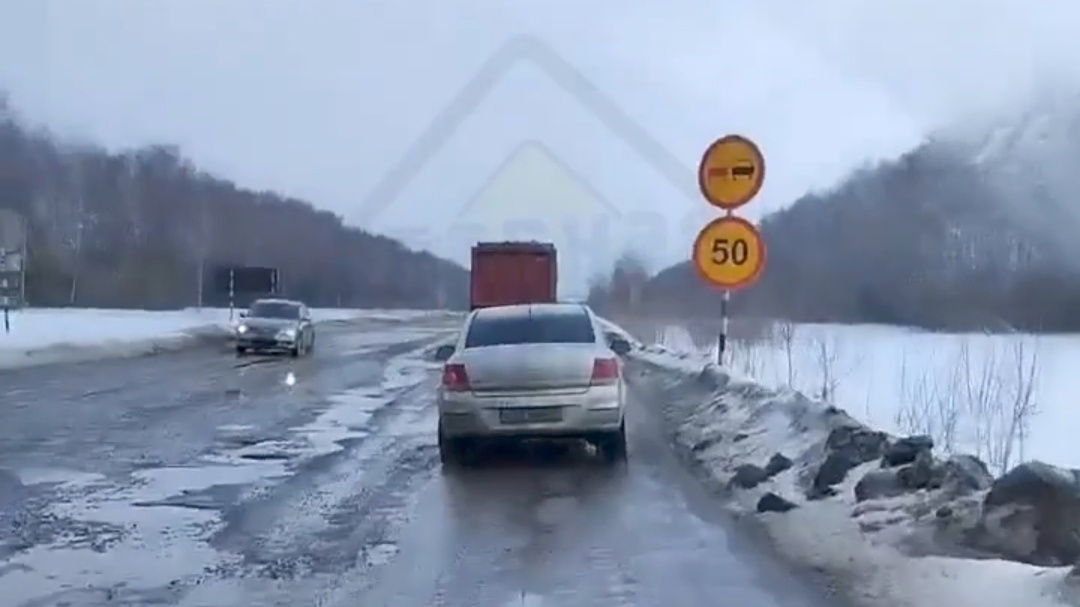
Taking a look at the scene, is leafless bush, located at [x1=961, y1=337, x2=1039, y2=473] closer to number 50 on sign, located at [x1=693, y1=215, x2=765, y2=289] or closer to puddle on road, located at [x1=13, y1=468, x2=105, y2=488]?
number 50 on sign, located at [x1=693, y1=215, x2=765, y2=289]

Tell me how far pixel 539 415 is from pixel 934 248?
19054 millimetres

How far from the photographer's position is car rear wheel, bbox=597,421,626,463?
41.0ft

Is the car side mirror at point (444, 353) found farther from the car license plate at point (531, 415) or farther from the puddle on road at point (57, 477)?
the puddle on road at point (57, 477)

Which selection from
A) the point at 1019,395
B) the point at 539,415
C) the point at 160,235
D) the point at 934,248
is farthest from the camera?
the point at 160,235

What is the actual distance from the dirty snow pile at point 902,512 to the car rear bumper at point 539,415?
1138 mm

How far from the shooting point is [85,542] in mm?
8328

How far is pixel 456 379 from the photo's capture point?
41.1 ft

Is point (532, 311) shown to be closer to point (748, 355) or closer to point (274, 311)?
point (748, 355)

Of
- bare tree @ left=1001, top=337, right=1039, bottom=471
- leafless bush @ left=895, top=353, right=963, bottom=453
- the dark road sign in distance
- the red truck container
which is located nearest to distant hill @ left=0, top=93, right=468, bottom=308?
the dark road sign in distance

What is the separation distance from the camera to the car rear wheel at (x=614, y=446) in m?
12.5

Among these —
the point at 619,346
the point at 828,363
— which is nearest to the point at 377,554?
the point at 619,346

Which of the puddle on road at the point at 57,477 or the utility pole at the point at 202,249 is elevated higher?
the utility pole at the point at 202,249

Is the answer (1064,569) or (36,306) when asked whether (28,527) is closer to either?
(1064,569)

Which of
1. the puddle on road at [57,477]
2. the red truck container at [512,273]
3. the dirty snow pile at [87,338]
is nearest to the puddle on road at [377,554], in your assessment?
the puddle on road at [57,477]
